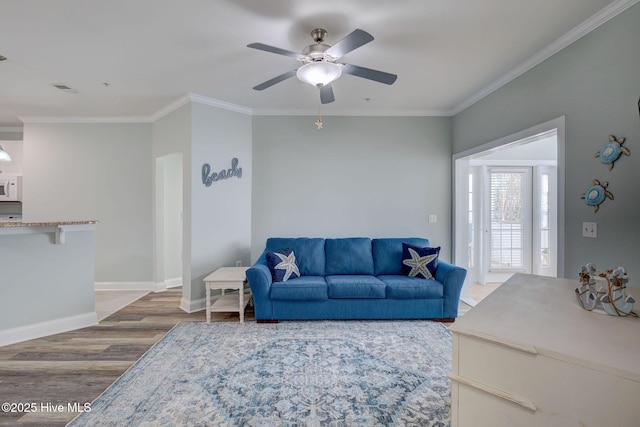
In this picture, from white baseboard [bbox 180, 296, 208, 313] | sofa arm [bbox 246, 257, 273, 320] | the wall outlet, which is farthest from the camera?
white baseboard [bbox 180, 296, 208, 313]

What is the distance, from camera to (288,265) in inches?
140

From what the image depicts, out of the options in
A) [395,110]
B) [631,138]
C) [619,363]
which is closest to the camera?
[619,363]

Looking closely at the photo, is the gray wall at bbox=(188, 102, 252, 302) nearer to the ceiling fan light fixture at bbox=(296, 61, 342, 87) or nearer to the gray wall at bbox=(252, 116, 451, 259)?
the gray wall at bbox=(252, 116, 451, 259)

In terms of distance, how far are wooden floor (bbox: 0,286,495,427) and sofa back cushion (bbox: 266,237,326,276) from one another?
2.94 ft

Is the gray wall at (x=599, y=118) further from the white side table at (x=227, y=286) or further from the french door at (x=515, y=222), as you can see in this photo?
the white side table at (x=227, y=286)

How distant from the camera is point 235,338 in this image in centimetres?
300

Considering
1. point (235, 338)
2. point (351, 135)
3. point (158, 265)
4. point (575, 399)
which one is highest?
point (351, 135)

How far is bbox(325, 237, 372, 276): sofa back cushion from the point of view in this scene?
388 centimetres

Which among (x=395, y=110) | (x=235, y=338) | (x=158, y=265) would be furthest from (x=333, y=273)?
(x=158, y=265)

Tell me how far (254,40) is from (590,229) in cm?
318

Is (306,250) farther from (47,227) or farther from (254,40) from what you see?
(47,227)

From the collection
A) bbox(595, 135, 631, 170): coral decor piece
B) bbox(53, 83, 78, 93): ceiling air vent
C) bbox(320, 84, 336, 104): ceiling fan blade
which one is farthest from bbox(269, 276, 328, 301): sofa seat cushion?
bbox(53, 83, 78, 93): ceiling air vent

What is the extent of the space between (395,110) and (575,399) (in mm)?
4119

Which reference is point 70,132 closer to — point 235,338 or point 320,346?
point 235,338
